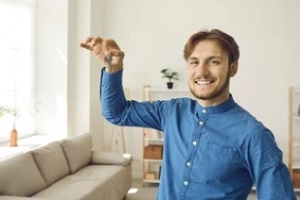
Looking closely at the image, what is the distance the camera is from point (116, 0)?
547cm

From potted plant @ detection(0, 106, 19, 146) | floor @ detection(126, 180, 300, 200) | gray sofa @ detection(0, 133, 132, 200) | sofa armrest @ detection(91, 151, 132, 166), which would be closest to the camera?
gray sofa @ detection(0, 133, 132, 200)

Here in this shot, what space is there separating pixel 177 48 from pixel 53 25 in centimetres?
163

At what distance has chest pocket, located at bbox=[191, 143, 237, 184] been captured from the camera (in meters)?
1.06

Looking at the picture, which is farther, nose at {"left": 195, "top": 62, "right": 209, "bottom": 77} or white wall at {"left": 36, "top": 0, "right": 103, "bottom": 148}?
white wall at {"left": 36, "top": 0, "right": 103, "bottom": 148}

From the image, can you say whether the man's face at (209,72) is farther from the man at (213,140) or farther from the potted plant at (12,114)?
the potted plant at (12,114)

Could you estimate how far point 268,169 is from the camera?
0.99 metres

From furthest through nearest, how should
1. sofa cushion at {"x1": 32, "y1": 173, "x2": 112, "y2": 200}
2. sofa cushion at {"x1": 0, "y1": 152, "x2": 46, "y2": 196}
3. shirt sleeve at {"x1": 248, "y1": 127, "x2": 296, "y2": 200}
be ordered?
sofa cushion at {"x1": 32, "y1": 173, "x2": 112, "y2": 200}
sofa cushion at {"x1": 0, "y1": 152, "x2": 46, "y2": 196}
shirt sleeve at {"x1": 248, "y1": 127, "x2": 296, "y2": 200}

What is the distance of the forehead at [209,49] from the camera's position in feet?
3.63

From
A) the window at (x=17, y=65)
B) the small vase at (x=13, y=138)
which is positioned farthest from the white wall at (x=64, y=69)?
the small vase at (x=13, y=138)

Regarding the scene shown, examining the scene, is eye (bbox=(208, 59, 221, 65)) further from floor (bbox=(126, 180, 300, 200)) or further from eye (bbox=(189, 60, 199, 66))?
floor (bbox=(126, 180, 300, 200))

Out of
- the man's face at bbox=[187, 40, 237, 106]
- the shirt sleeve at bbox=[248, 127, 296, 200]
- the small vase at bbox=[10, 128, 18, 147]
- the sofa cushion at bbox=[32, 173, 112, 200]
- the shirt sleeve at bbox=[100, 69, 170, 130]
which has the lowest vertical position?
the sofa cushion at bbox=[32, 173, 112, 200]

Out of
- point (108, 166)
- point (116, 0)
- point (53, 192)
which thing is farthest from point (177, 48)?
point (53, 192)

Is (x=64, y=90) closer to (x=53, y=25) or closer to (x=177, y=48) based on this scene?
(x=53, y=25)

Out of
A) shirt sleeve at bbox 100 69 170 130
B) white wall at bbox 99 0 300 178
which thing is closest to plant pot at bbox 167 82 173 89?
white wall at bbox 99 0 300 178
